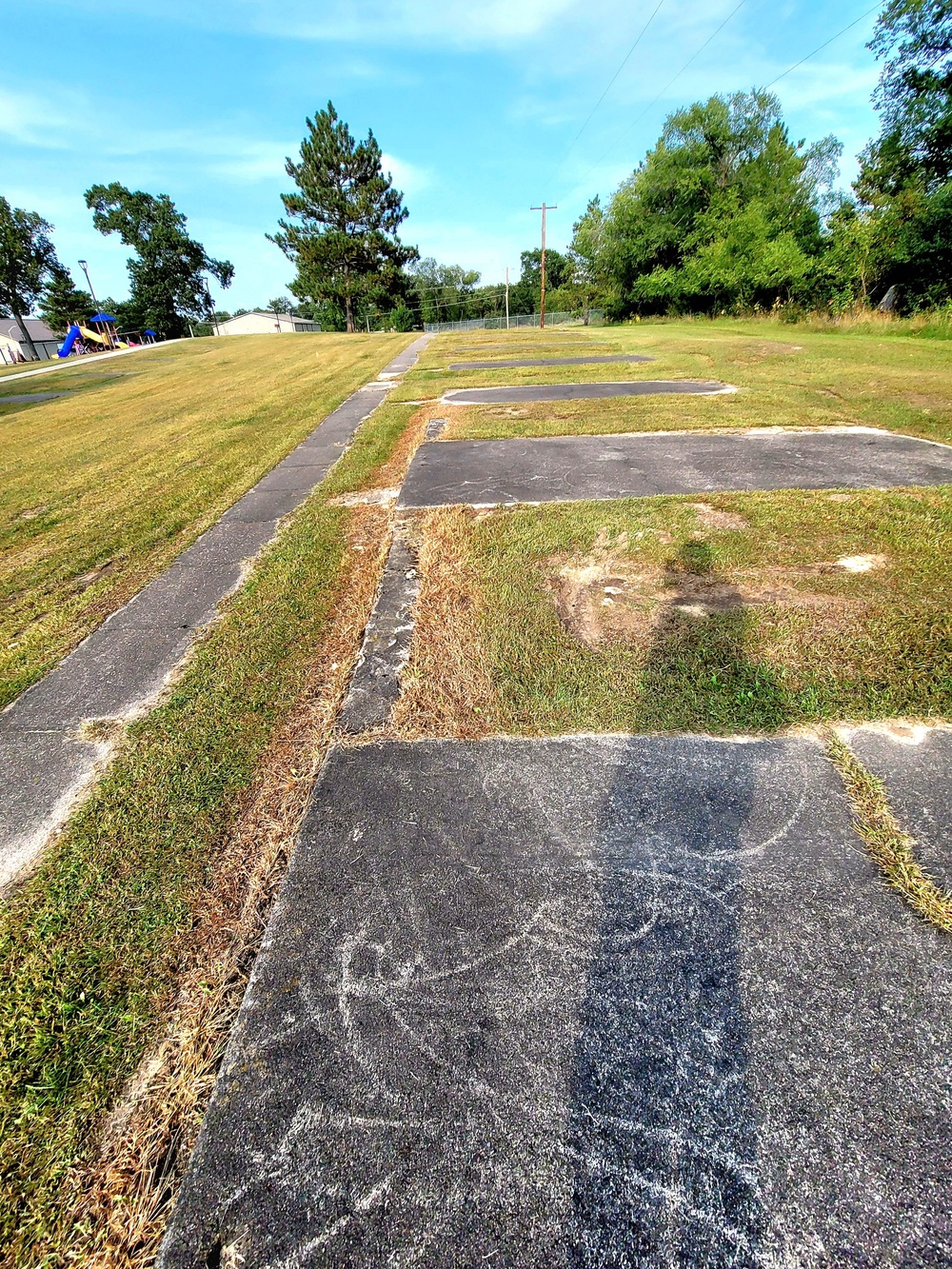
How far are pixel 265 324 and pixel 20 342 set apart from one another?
32769mm

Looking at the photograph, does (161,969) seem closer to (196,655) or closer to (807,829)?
(196,655)

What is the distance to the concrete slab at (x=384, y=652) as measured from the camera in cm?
256

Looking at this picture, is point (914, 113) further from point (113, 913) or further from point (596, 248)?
point (113, 913)

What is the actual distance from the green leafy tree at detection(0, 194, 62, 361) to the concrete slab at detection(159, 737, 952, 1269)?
56.9 meters

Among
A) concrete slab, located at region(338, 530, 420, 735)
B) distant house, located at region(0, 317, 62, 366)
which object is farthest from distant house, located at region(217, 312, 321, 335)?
concrete slab, located at region(338, 530, 420, 735)

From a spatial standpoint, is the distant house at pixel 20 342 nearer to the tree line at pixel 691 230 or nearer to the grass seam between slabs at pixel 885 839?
the tree line at pixel 691 230

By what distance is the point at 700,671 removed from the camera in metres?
2.63

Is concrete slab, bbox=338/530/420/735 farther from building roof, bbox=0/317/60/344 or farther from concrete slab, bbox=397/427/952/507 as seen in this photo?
building roof, bbox=0/317/60/344

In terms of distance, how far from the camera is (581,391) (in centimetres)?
1009

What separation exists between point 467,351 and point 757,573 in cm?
1775

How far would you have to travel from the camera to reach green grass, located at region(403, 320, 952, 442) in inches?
283

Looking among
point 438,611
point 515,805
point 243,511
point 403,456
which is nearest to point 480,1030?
point 515,805

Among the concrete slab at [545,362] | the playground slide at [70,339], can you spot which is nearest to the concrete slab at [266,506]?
the concrete slab at [545,362]

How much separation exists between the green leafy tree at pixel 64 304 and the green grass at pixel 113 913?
219ft
